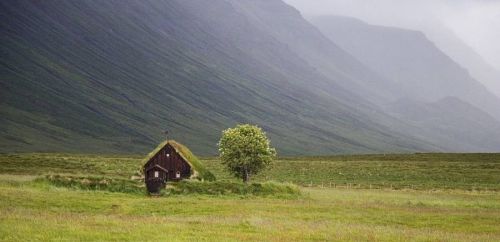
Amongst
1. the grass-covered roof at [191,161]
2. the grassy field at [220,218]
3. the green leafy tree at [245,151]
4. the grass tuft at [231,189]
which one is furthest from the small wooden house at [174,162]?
the grassy field at [220,218]

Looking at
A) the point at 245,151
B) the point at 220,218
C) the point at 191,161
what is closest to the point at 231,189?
the point at 220,218

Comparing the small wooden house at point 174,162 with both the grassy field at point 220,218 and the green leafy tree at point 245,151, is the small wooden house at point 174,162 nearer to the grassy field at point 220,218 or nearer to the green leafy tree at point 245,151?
the green leafy tree at point 245,151

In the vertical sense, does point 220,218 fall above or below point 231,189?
below

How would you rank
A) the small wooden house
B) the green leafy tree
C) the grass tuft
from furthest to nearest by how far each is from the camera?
the small wooden house → the green leafy tree → the grass tuft

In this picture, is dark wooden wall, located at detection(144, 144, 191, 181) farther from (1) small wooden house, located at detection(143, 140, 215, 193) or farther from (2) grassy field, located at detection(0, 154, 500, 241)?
(2) grassy field, located at detection(0, 154, 500, 241)

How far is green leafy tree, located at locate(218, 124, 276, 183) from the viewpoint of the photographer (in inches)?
3319

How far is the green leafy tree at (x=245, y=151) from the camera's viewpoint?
84.3 metres

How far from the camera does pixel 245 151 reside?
84625 mm

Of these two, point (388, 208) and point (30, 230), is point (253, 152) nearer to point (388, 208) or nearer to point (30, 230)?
point (388, 208)

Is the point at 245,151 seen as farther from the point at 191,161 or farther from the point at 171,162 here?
the point at 171,162

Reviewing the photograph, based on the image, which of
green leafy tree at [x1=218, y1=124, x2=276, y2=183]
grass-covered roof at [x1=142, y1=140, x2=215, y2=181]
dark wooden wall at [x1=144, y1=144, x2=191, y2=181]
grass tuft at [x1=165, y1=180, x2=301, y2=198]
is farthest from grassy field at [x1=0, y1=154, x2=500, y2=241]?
dark wooden wall at [x1=144, y1=144, x2=191, y2=181]

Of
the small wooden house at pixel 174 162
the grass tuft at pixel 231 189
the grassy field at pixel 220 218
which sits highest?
the small wooden house at pixel 174 162

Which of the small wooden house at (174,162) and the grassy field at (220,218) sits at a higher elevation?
the small wooden house at (174,162)

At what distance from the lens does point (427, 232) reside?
1284 inches
